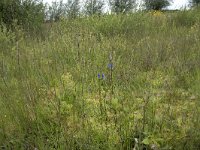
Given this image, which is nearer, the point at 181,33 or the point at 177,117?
the point at 177,117

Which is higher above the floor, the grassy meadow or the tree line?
the tree line

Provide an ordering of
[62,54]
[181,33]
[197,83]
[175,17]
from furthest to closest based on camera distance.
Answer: [175,17]
[181,33]
[62,54]
[197,83]

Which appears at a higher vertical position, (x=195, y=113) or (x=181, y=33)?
→ (x=181, y=33)

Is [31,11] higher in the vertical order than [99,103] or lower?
higher

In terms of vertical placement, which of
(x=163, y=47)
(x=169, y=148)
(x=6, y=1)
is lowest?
(x=169, y=148)

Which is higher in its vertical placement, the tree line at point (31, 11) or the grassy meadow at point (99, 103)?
the tree line at point (31, 11)

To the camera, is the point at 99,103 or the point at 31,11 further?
the point at 31,11

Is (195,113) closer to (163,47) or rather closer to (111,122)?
(111,122)

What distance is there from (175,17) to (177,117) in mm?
7068

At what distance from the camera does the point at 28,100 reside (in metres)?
2.97

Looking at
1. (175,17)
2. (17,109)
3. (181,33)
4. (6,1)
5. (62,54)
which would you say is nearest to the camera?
(17,109)

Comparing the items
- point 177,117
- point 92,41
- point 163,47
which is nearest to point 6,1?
point 92,41

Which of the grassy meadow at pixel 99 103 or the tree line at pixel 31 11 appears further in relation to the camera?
the tree line at pixel 31 11

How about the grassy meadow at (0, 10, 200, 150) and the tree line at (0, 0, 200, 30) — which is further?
the tree line at (0, 0, 200, 30)
